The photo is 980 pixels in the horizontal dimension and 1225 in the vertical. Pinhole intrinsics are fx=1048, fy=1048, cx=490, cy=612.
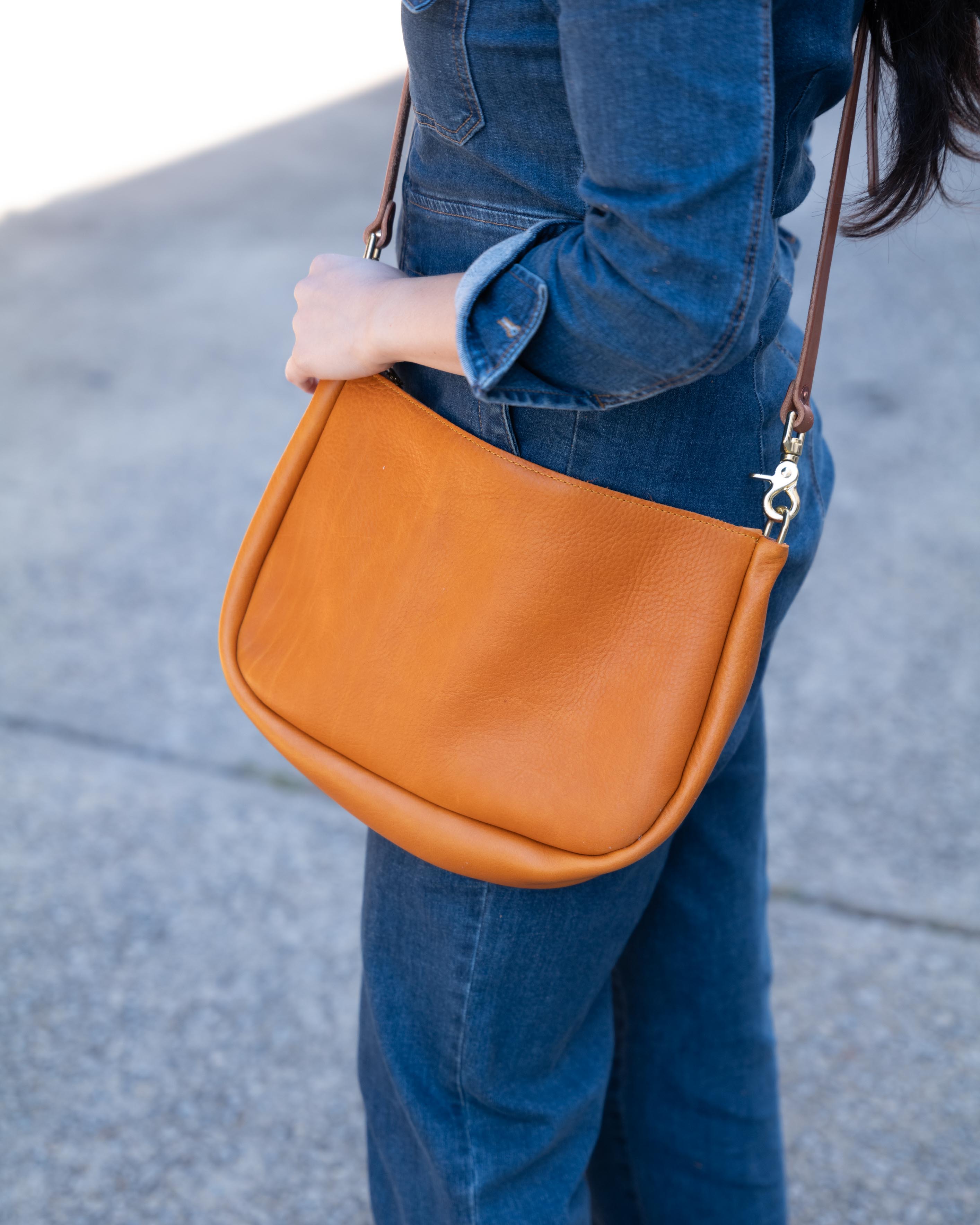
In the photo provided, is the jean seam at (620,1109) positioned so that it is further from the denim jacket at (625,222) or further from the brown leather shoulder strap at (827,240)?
the brown leather shoulder strap at (827,240)

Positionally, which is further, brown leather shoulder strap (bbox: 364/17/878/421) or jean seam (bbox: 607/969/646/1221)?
jean seam (bbox: 607/969/646/1221)

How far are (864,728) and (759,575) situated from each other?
169 cm

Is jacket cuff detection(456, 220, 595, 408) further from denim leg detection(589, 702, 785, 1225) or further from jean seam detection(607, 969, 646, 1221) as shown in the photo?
jean seam detection(607, 969, 646, 1221)

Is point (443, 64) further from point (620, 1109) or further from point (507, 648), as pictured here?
point (620, 1109)

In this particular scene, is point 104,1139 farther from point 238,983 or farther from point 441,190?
point 441,190

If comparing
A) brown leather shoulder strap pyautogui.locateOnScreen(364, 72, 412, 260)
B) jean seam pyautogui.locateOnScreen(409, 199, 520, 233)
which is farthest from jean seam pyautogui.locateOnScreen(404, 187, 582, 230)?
brown leather shoulder strap pyautogui.locateOnScreen(364, 72, 412, 260)

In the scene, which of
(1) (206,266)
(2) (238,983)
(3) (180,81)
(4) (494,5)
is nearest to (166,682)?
(2) (238,983)

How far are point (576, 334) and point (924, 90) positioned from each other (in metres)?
0.42

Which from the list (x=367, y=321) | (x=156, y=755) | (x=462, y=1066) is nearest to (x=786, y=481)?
(x=367, y=321)

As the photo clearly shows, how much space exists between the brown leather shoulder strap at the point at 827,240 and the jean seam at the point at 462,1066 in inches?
18.9

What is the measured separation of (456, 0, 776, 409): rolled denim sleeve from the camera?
0.60 meters

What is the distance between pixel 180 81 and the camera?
715 centimetres

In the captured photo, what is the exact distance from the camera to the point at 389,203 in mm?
984

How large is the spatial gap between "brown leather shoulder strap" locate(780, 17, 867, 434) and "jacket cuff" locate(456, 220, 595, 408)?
20 centimetres
